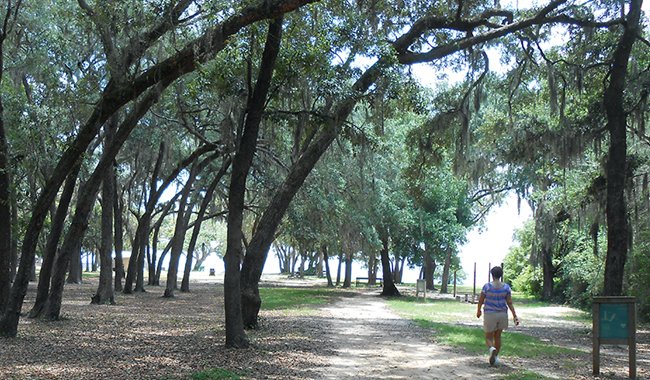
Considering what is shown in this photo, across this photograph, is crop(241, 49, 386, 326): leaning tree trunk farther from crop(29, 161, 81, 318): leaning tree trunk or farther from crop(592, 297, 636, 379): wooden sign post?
crop(592, 297, 636, 379): wooden sign post

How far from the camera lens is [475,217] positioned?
109 ft

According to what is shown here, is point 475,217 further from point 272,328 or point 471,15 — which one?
point 272,328

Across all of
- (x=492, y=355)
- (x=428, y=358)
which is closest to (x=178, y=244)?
(x=428, y=358)

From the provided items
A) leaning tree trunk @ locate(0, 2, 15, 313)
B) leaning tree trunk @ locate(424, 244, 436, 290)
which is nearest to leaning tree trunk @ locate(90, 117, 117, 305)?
leaning tree trunk @ locate(0, 2, 15, 313)

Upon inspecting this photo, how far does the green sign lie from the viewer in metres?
7.20

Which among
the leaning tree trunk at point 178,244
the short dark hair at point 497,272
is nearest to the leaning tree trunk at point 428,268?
the leaning tree trunk at point 178,244

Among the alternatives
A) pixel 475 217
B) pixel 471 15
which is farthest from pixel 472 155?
pixel 475 217

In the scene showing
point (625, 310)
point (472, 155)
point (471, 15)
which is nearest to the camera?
point (625, 310)

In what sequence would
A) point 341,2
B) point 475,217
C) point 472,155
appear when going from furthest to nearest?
point 475,217 < point 472,155 < point 341,2

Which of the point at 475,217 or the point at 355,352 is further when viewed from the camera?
the point at 475,217

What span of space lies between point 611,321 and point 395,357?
9.90 feet

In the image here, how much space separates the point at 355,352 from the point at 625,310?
3.92 metres

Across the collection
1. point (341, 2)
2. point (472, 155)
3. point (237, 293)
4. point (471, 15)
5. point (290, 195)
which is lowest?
point (237, 293)

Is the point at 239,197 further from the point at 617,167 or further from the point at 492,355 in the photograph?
the point at 617,167
